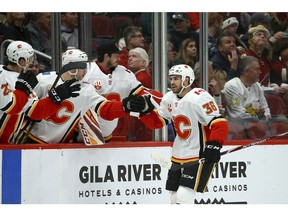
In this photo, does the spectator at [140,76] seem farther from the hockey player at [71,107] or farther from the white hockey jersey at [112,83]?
the hockey player at [71,107]

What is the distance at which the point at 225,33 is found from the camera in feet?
24.1

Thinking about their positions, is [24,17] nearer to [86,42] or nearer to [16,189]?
[86,42]

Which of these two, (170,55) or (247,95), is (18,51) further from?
(247,95)

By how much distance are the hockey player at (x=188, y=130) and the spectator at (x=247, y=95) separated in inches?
31.4

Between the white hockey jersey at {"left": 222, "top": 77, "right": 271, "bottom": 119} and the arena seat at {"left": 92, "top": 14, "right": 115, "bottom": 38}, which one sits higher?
the arena seat at {"left": 92, "top": 14, "right": 115, "bottom": 38}

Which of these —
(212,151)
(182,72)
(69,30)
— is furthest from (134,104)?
(69,30)

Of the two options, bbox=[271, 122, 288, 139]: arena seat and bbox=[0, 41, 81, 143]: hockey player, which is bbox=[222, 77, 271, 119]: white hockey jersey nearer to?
bbox=[271, 122, 288, 139]: arena seat

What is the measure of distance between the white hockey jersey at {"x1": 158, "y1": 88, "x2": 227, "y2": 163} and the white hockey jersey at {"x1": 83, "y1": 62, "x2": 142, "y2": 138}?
0.59m

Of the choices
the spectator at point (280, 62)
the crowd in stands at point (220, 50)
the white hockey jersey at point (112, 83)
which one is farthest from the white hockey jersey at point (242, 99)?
the white hockey jersey at point (112, 83)

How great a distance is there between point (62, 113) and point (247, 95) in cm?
136

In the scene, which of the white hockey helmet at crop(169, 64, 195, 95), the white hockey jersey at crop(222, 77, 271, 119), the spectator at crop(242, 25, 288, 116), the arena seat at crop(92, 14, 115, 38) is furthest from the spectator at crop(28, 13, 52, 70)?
the spectator at crop(242, 25, 288, 116)

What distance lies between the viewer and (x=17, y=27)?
6.86 metres

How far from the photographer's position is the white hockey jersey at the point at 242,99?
23.8 ft

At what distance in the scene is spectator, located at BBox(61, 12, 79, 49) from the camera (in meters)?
6.95
